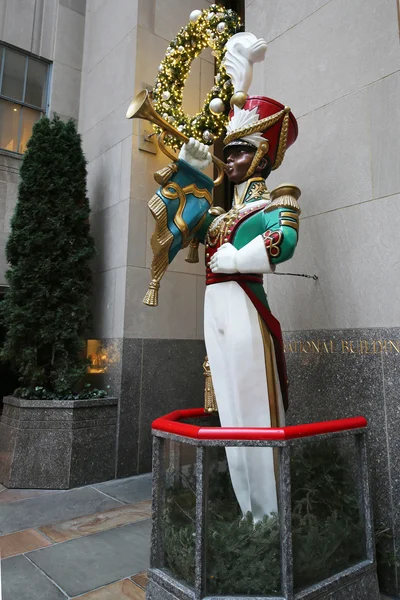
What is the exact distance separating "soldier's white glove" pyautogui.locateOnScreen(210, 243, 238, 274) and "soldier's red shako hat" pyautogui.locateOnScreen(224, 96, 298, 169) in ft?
2.39

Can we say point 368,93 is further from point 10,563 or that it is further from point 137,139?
point 10,563

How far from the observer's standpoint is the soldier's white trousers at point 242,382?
243 cm

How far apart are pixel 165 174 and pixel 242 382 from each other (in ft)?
4.50

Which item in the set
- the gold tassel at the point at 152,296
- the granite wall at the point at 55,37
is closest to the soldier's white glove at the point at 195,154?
the gold tassel at the point at 152,296

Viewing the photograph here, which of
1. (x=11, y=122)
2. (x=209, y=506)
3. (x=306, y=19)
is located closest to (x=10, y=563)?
(x=209, y=506)

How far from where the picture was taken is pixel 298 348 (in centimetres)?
346

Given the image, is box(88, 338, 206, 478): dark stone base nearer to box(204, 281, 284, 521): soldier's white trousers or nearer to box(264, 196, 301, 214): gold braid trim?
box(204, 281, 284, 521): soldier's white trousers

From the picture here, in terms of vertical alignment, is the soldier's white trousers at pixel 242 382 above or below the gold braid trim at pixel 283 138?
below

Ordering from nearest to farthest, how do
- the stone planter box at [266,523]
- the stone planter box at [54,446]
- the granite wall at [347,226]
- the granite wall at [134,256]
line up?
the stone planter box at [266,523] < the granite wall at [347,226] < the stone planter box at [54,446] < the granite wall at [134,256]

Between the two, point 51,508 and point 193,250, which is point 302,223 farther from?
point 51,508

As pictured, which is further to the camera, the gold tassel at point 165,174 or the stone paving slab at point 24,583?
the gold tassel at point 165,174

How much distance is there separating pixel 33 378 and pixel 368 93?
166 inches

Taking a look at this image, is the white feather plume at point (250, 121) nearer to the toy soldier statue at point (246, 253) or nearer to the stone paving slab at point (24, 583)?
the toy soldier statue at point (246, 253)

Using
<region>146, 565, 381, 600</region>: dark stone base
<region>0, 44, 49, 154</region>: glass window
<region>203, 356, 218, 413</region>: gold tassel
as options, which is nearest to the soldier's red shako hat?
<region>203, 356, 218, 413</region>: gold tassel
